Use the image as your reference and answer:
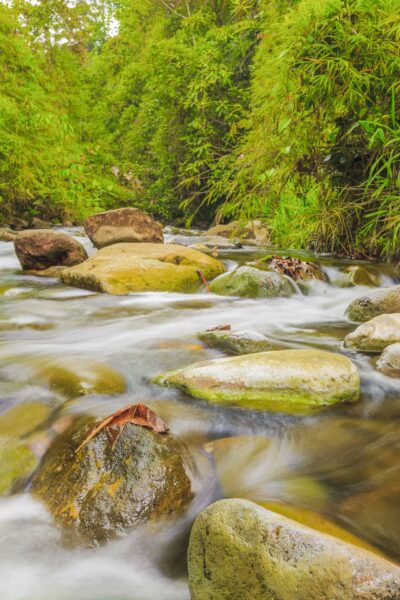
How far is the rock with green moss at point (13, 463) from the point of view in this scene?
170 centimetres

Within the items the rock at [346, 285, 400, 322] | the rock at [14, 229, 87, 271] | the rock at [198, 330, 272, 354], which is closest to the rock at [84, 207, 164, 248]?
the rock at [14, 229, 87, 271]

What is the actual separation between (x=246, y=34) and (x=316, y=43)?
9.92m

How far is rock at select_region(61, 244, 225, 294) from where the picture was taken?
520 cm

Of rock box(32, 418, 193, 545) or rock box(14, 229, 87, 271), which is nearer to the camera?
rock box(32, 418, 193, 545)

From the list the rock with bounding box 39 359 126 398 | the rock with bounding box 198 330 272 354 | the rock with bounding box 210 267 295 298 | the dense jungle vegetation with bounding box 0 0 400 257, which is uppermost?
Result: the dense jungle vegetation with bounding box 0 0 400 257

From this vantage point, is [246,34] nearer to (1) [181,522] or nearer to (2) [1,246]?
(2) [1,246]

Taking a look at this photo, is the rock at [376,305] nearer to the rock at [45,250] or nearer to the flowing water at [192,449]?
the flowing water at [192,449]

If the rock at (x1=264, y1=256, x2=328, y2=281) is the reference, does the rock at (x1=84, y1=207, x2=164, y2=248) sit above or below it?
above

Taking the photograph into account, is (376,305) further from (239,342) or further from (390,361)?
(239,342)

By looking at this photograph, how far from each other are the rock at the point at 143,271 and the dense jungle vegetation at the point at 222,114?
660 mm

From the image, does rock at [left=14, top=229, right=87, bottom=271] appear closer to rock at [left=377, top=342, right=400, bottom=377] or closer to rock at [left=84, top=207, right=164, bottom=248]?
rock at [left=84, top=207, right=164, bottom=248]

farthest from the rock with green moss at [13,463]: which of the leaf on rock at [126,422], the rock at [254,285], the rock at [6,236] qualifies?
the rock at [6,236]

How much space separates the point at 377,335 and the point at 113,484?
2053 mm

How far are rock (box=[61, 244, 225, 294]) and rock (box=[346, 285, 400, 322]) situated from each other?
211cm
